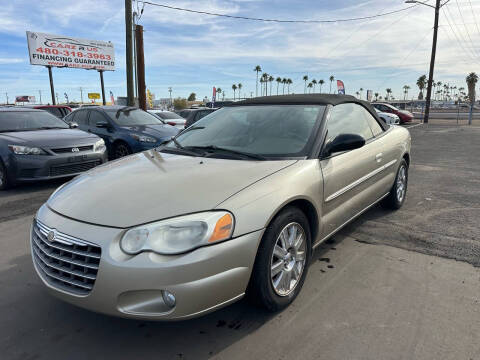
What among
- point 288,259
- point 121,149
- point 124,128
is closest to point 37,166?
point 121,149

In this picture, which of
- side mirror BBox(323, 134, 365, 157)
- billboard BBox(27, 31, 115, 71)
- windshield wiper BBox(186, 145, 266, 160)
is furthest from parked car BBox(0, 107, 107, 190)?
billboard BBox(27, 31, 115, 71)

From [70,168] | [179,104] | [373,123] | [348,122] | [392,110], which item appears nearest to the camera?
[348,122]

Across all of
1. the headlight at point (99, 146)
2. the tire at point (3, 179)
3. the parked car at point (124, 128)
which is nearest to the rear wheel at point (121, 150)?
the parked car at point (124, 128)

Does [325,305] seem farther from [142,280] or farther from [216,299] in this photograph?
[142,280]

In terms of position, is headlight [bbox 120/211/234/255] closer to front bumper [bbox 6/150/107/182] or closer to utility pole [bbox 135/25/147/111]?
front bumper [bbox 6/150/107/182]

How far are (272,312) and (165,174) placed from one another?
4.06 feet

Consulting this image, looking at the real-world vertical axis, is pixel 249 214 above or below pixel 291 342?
above

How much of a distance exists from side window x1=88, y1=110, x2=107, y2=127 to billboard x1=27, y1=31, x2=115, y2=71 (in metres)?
24.7

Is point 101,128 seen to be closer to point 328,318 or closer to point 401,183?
point 401,183

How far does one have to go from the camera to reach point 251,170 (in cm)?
251

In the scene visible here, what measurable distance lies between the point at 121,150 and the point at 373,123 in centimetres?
582

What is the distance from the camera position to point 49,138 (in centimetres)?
618

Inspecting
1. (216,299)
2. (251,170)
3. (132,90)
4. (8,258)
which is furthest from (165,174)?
(132,90)

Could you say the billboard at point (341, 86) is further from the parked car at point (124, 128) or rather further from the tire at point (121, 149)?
the tire at point (121, 149)
